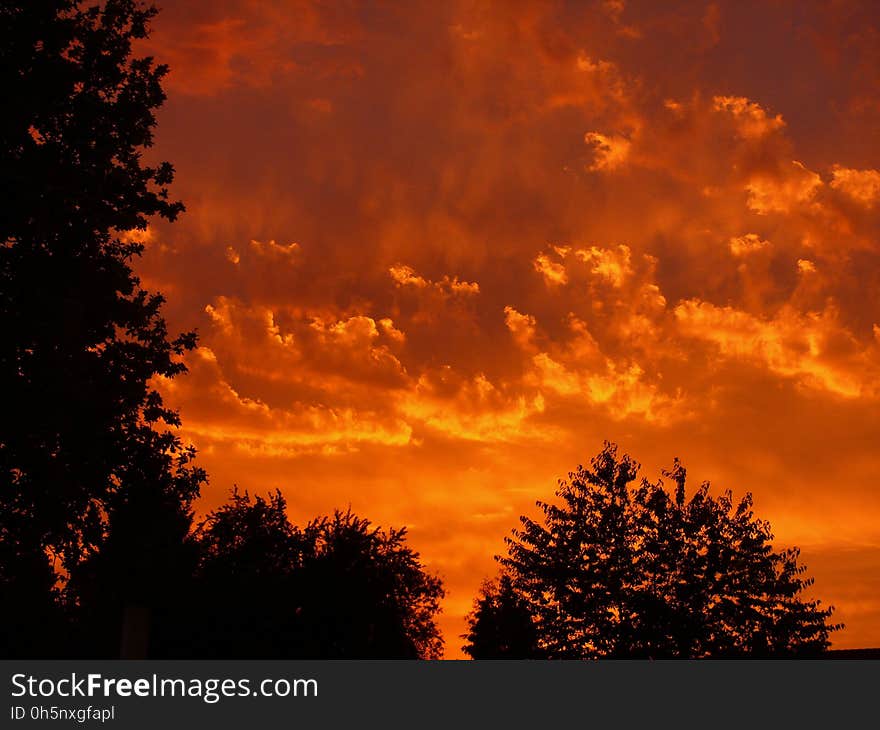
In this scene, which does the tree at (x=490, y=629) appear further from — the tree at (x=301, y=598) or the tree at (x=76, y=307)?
the tree at (x=76, y=307)

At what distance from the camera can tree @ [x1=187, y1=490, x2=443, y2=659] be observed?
41156 millimetres

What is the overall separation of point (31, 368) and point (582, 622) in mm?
30587

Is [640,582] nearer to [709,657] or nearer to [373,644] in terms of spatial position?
Result: [709,657]

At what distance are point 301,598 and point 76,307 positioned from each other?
76.8 ft

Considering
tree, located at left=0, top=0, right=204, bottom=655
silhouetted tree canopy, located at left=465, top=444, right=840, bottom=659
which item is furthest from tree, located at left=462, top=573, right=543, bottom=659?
tree, located at left=0, top=0, right=204, bottom=655

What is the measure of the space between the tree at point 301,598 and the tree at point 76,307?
1440 cm

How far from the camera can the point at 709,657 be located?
45.0m

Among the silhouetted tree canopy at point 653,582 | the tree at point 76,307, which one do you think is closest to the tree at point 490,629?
the silhouetted tree canopy at point 653,582

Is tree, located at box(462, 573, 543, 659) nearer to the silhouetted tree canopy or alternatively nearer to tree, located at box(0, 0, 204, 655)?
the silhouetted tree canopy

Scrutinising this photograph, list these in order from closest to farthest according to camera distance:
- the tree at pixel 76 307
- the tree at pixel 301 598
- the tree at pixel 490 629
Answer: the tree at pixel 76 307 < the tree at pixel 301 598 < the tree at pixel 490 629

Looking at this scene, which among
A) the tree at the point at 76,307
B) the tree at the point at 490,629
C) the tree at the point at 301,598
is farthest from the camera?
the tree at the point at 490,629

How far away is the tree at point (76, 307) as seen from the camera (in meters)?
23.0

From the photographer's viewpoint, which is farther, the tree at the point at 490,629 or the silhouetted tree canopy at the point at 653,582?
the tree at the point at 490,629
